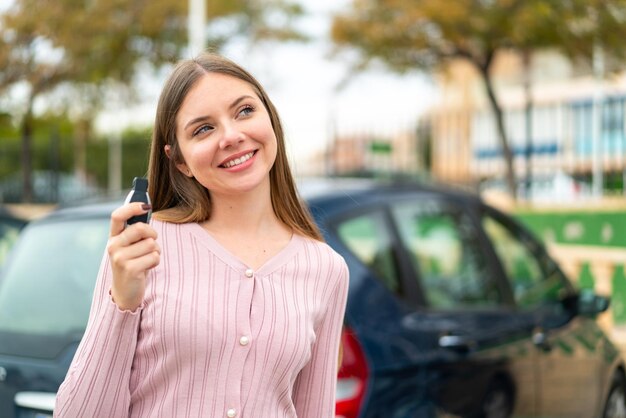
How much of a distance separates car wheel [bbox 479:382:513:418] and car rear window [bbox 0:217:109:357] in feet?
6.13

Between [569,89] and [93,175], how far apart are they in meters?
23.6

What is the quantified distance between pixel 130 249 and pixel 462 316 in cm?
288

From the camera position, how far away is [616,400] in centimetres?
577

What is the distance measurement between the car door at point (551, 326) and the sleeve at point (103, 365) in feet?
11.0

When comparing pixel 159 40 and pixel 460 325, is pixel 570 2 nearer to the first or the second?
pixel 159 40

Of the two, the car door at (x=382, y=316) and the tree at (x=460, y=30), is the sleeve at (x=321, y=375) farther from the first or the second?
the tree at (x=460, y=30)

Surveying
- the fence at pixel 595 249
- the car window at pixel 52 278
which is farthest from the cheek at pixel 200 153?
the fence at pixel 595 249

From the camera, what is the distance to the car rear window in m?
3.55

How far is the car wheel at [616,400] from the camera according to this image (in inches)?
221

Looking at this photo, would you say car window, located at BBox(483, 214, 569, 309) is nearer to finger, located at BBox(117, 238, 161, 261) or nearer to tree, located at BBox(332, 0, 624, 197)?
finger, located at BBox(117, 238, 161, 261)

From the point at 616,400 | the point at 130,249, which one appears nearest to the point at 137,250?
the point at 130,249

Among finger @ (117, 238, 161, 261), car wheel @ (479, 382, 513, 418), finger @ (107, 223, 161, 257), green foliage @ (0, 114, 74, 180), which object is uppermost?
green foliage @ (0, 114, 74, 180)

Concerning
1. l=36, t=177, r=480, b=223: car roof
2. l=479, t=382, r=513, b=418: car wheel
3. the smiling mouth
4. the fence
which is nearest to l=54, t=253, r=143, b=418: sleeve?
the smiling mouth

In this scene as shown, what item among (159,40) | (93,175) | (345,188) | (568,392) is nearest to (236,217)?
(345,188)
